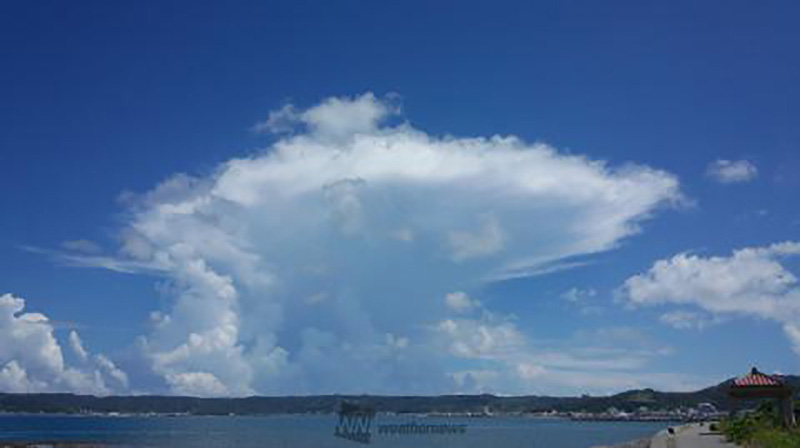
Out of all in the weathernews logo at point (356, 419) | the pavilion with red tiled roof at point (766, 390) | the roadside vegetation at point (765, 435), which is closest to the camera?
the roadside vegetation at point (765, 435)

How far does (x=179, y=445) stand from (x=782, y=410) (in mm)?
60649

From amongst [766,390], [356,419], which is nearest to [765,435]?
[766,390]

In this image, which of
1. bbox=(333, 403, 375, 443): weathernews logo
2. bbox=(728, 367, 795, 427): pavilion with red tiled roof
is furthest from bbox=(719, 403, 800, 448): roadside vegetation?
bbox=(333, 403, 375, 443): weathernews logo

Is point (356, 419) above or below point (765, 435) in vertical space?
above

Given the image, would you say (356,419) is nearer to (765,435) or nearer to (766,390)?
(766,390)

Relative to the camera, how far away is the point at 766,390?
149ft

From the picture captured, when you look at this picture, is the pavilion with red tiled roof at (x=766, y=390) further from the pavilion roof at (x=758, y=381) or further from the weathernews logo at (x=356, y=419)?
the weathernews logo at (x=356, y=419)

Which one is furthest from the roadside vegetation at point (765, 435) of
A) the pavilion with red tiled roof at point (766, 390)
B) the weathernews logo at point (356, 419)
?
the weathernews logo at point (356, 419)

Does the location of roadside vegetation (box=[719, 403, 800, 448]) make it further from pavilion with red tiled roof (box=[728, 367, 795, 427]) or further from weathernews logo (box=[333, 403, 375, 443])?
weathernews logo (box=[333, 403, 375, 443])

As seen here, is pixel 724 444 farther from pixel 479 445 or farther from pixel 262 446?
pixel 262 446

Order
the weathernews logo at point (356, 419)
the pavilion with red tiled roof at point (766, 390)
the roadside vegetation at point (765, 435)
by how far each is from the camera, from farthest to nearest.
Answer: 1. the weathernews logo at point (356, 419)
2. the pavilion with red tiled roof at point (766, 390)
3. the roadside vegetation at point (765, 435)

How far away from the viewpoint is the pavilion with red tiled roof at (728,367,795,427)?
148ft

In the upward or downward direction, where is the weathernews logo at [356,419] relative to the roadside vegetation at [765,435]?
upward

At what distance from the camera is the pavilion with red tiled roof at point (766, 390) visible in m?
45.2
